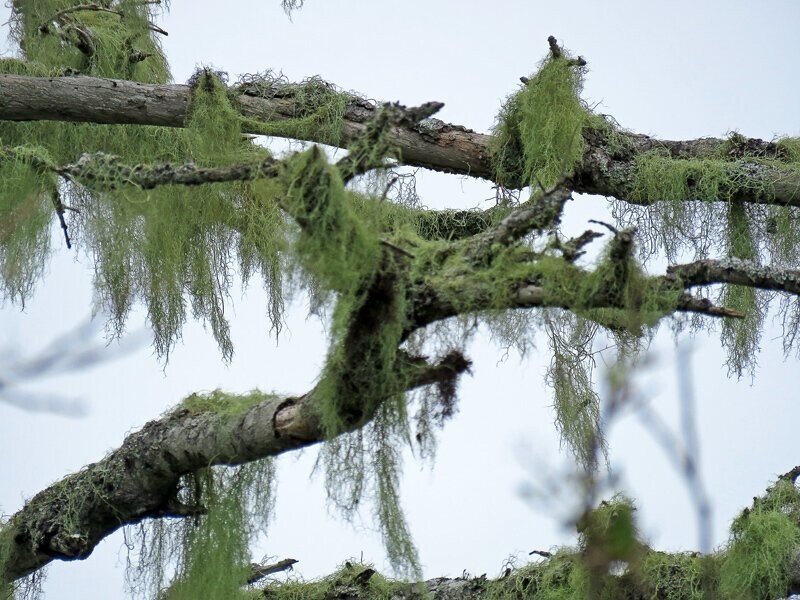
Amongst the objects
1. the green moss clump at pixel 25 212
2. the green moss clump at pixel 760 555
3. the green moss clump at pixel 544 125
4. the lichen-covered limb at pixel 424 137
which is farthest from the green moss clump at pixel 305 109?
the green moss clump at pixel 760 555

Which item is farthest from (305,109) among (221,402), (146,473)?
(146,473)

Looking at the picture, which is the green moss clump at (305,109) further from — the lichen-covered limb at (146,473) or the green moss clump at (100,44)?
the lichen-covered limb at (146,473)

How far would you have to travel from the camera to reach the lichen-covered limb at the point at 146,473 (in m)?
2.77

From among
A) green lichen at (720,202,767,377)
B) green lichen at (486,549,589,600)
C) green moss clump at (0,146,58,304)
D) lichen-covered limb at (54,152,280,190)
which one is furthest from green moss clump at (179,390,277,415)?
green lichen at (720,202,767,377)

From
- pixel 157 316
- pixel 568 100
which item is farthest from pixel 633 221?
pixel 157 316

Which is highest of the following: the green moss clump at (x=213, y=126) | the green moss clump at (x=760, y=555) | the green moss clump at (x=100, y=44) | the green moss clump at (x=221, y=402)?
the green moss clump at (x=100, y=44)

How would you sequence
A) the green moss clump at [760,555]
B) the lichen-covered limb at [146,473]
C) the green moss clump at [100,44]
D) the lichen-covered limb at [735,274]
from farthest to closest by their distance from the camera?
the green moss clump at [100,44]
the green moss clump at [760,555]
the lichen-covered limb at [146,473]
the lichen-covered limb at [735,274]

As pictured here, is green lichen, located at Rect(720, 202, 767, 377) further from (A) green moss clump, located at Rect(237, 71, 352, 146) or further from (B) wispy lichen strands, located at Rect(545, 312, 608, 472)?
(A) green moss clump, located at Rect(237, 71, 352, 146)

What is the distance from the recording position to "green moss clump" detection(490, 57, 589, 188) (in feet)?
13.0

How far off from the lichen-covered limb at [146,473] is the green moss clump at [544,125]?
1.41 metres

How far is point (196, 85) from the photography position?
404 centimetres

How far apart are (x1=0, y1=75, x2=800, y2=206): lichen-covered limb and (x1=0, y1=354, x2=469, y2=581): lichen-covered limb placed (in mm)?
1226

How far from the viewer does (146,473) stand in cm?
307

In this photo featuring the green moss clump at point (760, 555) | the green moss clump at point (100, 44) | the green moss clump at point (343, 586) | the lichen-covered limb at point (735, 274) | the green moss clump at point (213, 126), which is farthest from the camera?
the green moss clump at point (100, 44)
